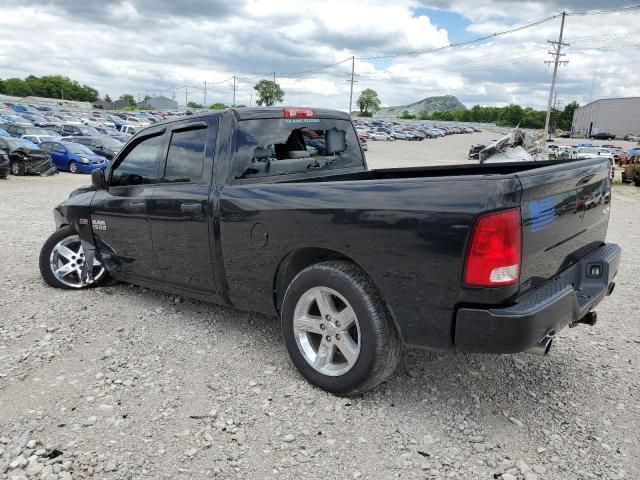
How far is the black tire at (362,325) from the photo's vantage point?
2994mm

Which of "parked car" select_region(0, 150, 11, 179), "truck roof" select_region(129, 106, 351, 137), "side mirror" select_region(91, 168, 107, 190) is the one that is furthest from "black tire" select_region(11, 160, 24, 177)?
"truck roof" select_region(129, 106, 351, 137)

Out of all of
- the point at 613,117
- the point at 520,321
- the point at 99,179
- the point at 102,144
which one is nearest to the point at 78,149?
the point at 102,144

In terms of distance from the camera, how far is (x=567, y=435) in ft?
9.65

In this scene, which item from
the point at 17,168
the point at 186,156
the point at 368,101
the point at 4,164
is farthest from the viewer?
the point at 368,101

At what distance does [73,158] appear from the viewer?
22.7m

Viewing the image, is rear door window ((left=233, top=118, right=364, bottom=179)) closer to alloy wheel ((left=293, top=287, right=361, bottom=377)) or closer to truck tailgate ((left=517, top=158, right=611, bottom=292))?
alloy wheel ((left=293, top=287, right=361, bottom=377))

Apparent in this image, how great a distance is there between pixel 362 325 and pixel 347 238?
1.69 ft

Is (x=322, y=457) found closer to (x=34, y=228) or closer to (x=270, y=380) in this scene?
(x=270, y=380)

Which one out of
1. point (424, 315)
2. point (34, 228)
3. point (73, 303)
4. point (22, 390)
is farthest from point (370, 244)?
point (34, 228)

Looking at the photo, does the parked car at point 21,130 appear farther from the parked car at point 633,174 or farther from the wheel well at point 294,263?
the wheel well at point 294,263

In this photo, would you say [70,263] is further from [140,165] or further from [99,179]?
[140,165]

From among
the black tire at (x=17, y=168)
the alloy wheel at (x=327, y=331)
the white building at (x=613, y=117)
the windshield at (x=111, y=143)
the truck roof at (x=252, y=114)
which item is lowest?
the black tire at (x=17, y=168)

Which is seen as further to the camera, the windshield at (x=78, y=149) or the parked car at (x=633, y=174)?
the windshield at (x=78, y=149)

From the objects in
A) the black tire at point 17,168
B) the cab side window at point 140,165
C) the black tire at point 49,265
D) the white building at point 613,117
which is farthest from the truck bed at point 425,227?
the white building at point 613,117
